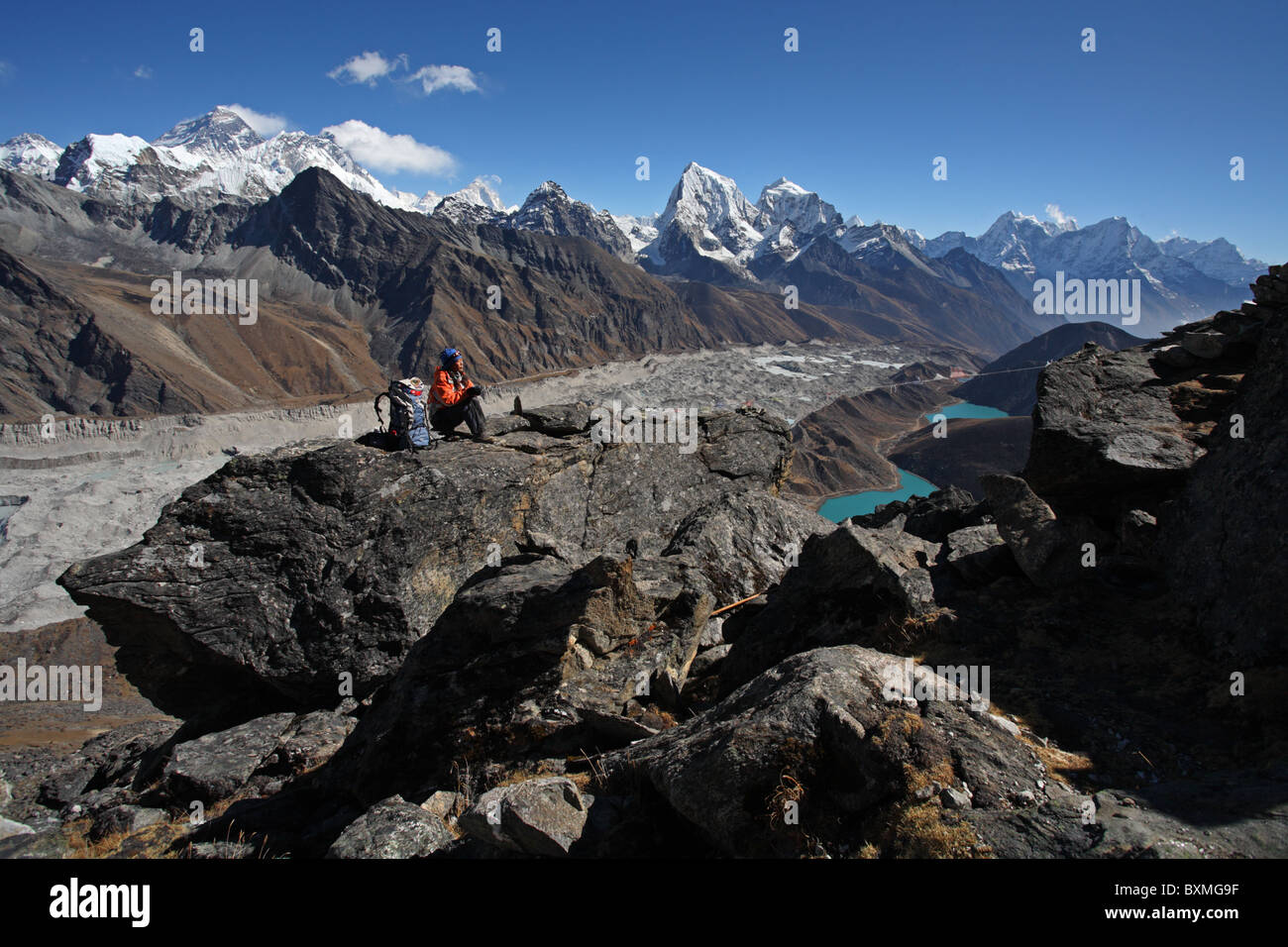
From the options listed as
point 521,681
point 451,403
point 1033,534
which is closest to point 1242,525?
point 1033,534

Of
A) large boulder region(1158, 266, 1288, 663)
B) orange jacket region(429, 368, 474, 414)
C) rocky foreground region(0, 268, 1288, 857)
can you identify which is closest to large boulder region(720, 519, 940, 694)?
rocky foreground region(0, 268, 1288, 857)

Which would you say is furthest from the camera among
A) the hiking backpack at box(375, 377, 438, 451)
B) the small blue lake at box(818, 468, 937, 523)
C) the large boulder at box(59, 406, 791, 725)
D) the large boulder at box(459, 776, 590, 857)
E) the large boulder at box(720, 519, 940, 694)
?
the small blue lake at box(818, 468, 937, 523)

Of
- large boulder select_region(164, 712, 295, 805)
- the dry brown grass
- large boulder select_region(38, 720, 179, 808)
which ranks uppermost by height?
the dry brown grass

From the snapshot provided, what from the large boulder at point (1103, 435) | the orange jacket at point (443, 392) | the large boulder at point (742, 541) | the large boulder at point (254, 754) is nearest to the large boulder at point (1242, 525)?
the large boulder at point (1103, 435)

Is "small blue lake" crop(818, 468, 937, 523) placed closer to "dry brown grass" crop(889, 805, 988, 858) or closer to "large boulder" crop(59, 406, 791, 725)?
"large boulder" crop(59, 406, 791, 725)

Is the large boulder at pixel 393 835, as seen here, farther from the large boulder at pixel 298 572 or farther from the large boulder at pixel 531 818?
the large boulder at pixel 298 572

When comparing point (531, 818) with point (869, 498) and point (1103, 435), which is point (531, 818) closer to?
point (1103, 435)
